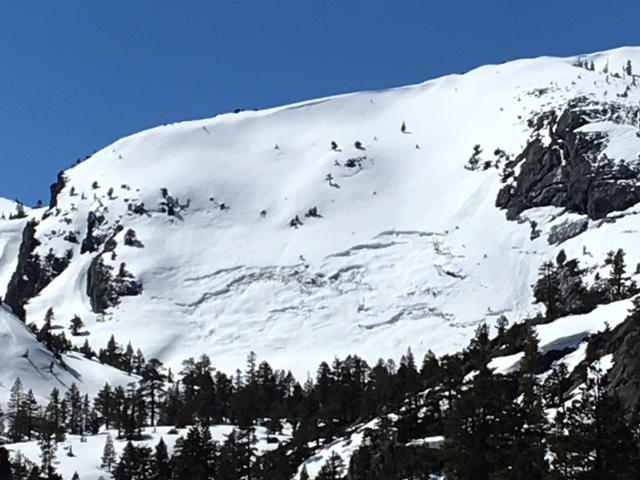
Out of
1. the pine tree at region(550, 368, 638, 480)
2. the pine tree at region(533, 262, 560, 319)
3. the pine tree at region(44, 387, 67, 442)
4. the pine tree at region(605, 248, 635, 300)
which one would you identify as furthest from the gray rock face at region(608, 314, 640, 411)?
the pine tree at region(44, 387, 67, 442)

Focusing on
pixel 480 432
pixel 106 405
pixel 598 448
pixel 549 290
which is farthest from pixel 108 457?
pixel 598 448

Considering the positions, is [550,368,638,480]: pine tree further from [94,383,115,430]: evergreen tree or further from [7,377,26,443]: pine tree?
[94,383,115,430]: evergreen tree

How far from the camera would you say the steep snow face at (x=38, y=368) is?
173625 mm

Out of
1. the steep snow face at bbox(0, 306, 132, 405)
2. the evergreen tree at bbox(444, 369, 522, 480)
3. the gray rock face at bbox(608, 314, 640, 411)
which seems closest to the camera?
the evergreen tree at bbox(444, 369, 522, 480)

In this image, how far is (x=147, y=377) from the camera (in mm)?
168500

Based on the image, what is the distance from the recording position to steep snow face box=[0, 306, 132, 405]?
174 meters

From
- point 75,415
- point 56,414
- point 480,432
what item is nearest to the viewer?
point 480,432

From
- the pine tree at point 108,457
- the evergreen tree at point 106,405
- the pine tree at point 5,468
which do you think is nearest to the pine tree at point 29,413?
the evergreen tree at point 106,405

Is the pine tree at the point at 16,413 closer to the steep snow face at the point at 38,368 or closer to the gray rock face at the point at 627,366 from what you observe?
the steep snow face at the point at 38,368

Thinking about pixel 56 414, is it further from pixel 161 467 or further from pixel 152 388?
pixel 161 467

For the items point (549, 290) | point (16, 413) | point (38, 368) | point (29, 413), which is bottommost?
point (29, 413)

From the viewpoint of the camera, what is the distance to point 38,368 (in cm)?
17850

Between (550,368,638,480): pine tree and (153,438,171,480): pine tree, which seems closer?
(550,368,638,480): pine tree

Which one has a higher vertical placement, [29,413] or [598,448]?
[29,413]
